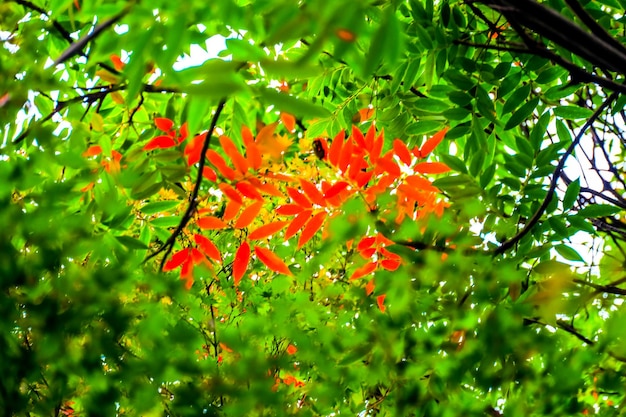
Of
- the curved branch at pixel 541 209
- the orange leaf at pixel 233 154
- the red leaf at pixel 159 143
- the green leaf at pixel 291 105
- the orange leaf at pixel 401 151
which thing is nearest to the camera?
the green leaf at pixel 291 105

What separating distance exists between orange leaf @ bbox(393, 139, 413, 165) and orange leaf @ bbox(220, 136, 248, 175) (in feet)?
1.83

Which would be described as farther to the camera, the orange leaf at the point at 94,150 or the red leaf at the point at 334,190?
the orange leaf at the point at 94,150

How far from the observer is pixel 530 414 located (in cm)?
99

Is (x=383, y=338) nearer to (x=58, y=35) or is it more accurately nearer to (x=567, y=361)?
(x=567, y=361)

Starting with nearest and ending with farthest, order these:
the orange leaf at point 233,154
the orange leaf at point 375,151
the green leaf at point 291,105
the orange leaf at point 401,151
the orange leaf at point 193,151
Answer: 1. the green leaf at point 291,105
2. the orange leaf at point 233,154
3. the orange leaf at point 193,151
4. the orange leaf at point 401,151
5. the orange leaf at point 375,151

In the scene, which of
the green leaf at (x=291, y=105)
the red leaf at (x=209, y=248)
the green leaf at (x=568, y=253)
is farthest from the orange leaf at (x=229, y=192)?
the green leaf at (x=568, y=253)

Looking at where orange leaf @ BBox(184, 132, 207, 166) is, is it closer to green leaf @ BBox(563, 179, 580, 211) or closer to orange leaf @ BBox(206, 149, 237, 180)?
orange leaf @ BBox(206, 149, 237, 180)

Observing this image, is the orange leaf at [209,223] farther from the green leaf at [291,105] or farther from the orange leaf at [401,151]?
the green leaf at [291,105]

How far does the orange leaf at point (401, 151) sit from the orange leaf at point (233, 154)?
21.9 inches

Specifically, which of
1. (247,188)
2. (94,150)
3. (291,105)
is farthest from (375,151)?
(291,105)

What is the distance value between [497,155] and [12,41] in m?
2.37

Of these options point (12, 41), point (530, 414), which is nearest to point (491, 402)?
point (530, 414)

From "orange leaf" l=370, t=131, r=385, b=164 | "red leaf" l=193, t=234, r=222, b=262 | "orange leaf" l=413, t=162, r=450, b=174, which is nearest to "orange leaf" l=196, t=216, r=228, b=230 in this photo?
"red leaf" l=193, t=234, r=222, b=262

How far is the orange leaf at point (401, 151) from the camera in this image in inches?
74.4
